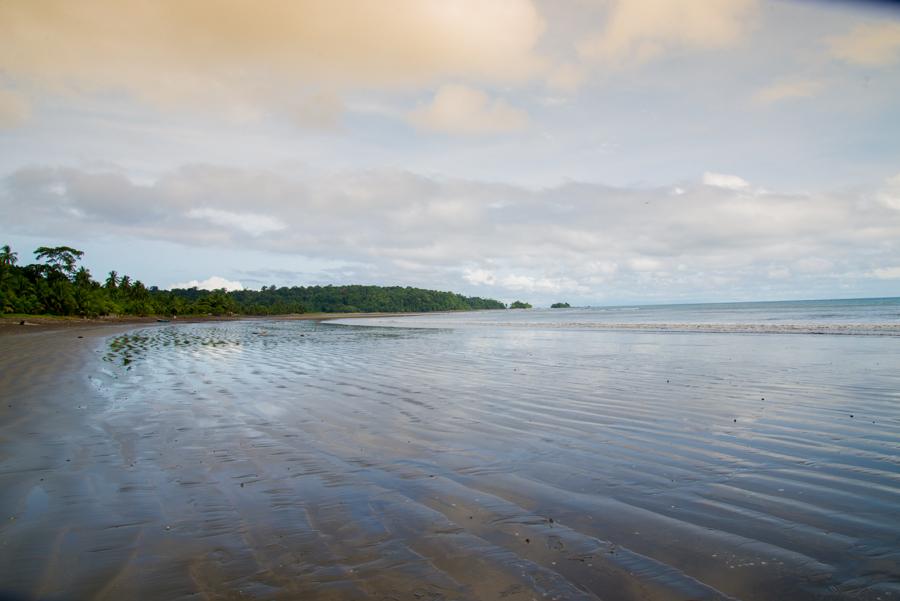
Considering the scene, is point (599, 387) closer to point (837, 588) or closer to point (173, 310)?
point (837, 588)

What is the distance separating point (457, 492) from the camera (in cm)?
562

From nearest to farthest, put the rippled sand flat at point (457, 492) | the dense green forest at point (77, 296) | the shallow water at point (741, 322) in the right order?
the rippled sand flat at point (457, 492) → the shallow water at point (741, 322) → the dense green forest at point (77, 296)

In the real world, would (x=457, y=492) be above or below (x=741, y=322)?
below

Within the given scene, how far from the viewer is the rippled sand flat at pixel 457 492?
12.3 feet

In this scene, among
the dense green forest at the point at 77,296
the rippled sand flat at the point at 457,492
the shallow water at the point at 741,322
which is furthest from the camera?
the dense green forest at the point at 77,296

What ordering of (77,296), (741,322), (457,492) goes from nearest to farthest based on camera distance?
(457,492) < (741,322) < (77,296)

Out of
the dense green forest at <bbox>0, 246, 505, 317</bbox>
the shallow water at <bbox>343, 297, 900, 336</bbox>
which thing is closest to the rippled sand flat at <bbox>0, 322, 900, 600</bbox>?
the shallow water at <bbox>343, 297, 900, 336</bbox>

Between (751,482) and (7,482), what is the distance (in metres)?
8.53

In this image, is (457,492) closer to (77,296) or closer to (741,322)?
(741,322)

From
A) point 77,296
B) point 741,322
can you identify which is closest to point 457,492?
point 741,322

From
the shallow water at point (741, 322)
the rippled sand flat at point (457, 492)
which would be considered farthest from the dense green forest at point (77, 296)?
the rippled sand flat at point (457, 492)

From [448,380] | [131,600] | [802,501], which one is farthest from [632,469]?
[448,380]

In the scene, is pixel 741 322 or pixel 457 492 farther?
pixel 741 322

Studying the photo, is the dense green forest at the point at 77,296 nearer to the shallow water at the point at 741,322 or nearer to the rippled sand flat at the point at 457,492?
the shallow water at the point at 741,322
